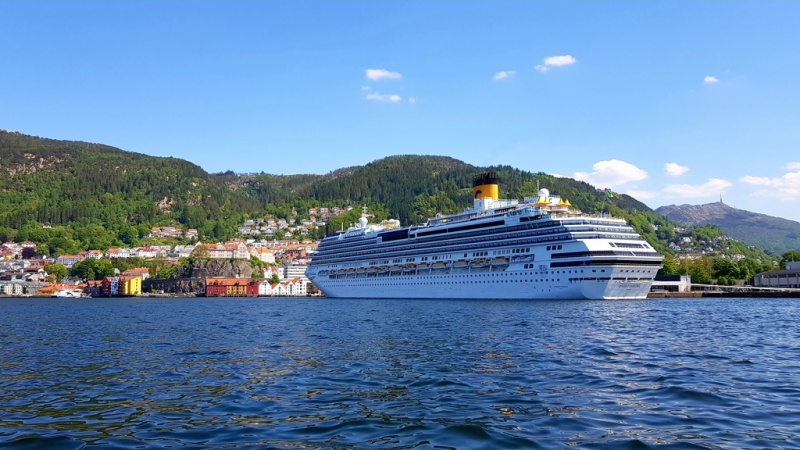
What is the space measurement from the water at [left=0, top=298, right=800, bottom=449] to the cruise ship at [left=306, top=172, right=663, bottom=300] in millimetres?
39075

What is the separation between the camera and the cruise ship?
68.7 metres

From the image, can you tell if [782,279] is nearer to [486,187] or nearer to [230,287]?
[486,187]

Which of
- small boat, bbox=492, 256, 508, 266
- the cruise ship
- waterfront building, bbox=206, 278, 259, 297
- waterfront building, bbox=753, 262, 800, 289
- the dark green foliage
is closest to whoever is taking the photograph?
the cruise ship

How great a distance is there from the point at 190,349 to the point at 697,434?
67.3 ft

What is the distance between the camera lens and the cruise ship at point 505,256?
225 feet

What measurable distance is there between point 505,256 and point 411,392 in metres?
61.7

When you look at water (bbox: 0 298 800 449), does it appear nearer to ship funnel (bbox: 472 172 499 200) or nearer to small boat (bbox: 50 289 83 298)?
ship funnel (bbox: 472 172 499 200)

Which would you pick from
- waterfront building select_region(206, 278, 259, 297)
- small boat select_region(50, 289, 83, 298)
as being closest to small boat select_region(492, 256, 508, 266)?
waterfront building select_region(206, 278, 259, 297)

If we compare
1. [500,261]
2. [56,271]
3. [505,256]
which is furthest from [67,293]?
[505,256]

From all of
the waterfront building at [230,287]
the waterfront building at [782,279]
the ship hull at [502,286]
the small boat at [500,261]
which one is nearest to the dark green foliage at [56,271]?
the waterfront building at [230,287]

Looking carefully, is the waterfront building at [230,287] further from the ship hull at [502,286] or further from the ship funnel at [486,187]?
the ship funnel at [486,187]

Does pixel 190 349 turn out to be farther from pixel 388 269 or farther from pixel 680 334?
pixel 388 269

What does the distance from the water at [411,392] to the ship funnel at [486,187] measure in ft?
219

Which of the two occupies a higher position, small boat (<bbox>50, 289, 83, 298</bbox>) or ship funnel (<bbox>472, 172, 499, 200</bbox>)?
ship funnel (<bbox>472, 172, 499, 200</bbox>)
